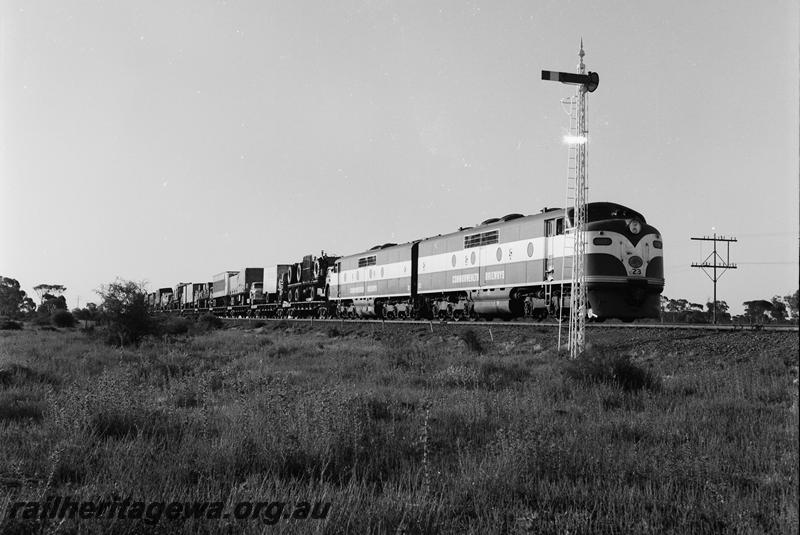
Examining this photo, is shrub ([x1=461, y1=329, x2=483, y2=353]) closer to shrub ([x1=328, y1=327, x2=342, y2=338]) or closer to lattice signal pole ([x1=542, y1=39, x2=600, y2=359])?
lattice signal pole ([x1=542, y1=39, x2=600, y2=359])

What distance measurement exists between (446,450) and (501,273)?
18.8 m

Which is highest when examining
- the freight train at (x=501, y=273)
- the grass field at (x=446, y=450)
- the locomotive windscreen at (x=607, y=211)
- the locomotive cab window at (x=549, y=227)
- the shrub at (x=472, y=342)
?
the locomotive windscreen at (x=607, y=211)

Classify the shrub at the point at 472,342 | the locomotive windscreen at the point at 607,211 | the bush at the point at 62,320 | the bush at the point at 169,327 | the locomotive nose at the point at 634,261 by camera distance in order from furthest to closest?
the bush at the point at 62,320, the bush at the point at 169,327, the locomotive windscreen at the point at 607,211, the locomotive nose at the point at 634,261, the shrub at the point at 472,342

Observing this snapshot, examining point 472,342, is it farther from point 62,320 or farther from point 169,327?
point 62,320

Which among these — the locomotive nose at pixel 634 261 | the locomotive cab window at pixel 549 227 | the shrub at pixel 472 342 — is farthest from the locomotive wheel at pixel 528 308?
the locomotive nose at pixel 634 261

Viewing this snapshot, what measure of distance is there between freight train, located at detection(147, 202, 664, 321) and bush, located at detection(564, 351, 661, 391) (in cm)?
351

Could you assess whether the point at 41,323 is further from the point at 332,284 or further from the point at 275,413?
the point at 275,413

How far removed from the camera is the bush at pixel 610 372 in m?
11.6

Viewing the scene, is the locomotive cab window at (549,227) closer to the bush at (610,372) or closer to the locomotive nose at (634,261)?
the locomotive nose at (634,261)

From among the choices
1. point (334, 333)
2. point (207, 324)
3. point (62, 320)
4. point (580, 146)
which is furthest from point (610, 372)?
point (62, 320)

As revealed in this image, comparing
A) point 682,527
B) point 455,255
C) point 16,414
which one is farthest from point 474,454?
point 455,255

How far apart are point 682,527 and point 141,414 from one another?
259 inches

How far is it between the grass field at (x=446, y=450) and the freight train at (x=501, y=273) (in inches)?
238

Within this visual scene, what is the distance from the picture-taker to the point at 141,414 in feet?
26.8
